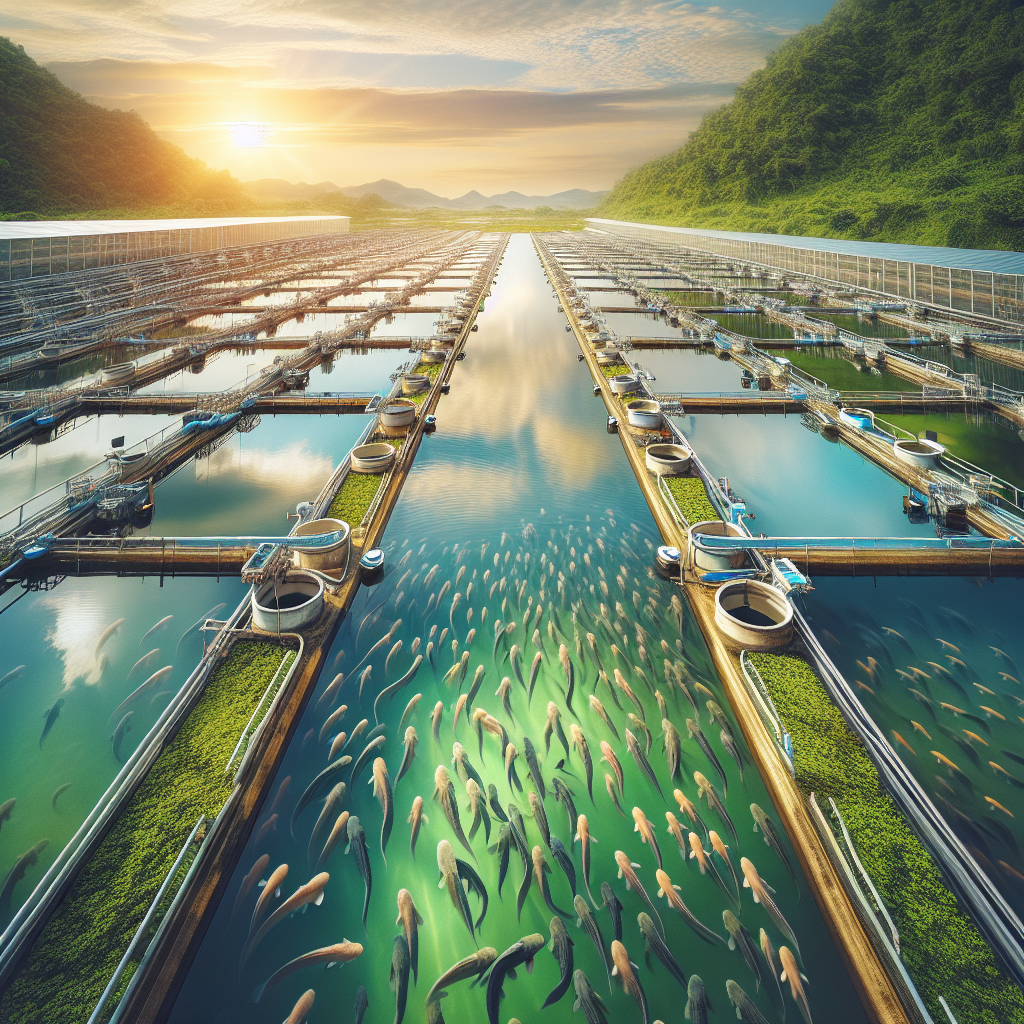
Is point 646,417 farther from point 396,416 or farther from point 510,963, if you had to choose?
point 510,963

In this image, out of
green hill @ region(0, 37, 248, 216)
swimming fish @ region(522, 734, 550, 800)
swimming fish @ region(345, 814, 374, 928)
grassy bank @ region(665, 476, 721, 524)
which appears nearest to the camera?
swimming fish @ region(345, 814, 374, 928)

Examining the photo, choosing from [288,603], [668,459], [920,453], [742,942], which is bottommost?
[742,942]

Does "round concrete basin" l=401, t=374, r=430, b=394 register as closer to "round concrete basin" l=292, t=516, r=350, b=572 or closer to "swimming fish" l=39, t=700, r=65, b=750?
"round concrete basin" l=292, t=516, r=350, b=572

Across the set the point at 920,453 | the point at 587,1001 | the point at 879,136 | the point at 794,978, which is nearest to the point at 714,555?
the point at 794,978

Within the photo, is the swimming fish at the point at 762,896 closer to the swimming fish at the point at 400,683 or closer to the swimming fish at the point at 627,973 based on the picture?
the swimming fish at the point at 627,973

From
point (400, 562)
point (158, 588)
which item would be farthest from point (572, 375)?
point (158, 588)

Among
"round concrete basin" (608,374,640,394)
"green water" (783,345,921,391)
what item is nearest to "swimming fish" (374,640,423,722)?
"round concrete basin" (608,374,640,394)
